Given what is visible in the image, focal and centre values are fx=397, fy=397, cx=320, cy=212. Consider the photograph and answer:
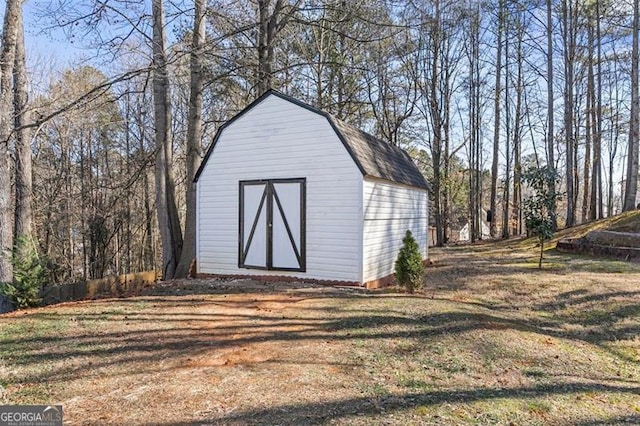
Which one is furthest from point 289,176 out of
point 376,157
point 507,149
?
point 507,149

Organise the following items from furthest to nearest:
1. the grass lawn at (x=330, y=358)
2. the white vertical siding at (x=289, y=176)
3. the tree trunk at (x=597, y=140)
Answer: the tree trunk at (x=597, y=140)
the white vertical siding at (x=289, y=176)
the grass lawn at (x=330, y=358)

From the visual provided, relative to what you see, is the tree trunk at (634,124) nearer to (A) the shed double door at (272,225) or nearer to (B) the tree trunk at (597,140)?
(B) the tree trunk at (597,140)

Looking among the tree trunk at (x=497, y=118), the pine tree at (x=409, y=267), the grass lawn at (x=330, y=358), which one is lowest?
the grass lawn at (x=330, y=358)

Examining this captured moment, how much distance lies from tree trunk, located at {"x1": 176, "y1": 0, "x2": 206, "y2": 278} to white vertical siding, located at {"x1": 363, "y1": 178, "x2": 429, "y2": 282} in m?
4.36

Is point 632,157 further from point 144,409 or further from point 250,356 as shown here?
point 144,409

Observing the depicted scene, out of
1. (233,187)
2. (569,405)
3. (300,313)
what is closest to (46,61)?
(233,187)

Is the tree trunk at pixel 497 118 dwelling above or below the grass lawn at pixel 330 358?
above

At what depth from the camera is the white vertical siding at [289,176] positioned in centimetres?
796

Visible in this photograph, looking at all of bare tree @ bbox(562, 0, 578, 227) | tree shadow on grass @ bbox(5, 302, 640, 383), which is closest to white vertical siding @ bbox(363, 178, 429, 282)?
tree shadow on grass @ bbox(5, 302, 640, 383)

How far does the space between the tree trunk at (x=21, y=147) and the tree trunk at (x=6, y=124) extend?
53 centimetres

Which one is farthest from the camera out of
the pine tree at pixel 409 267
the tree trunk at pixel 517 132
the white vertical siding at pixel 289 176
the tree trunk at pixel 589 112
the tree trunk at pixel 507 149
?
the tree trunk at pixel 517 132

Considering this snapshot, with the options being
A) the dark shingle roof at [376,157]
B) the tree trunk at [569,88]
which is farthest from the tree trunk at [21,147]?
the tree trunk at [569,88]

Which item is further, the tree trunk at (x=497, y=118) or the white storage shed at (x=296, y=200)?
the tree trunk at (x=497, y=118)

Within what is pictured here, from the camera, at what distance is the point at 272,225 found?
8.73 m
